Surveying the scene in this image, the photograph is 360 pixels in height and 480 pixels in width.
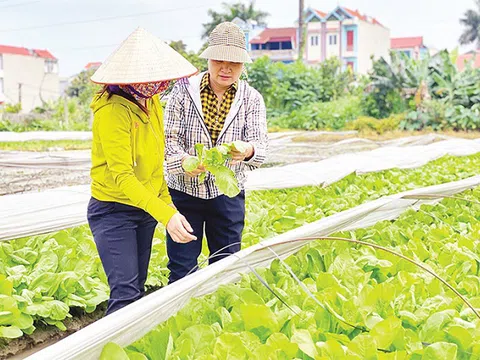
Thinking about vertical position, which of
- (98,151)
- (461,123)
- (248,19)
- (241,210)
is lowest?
(461,123)

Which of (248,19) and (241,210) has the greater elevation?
(248,19)

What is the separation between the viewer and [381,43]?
2051 inches

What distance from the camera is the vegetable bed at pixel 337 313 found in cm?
187

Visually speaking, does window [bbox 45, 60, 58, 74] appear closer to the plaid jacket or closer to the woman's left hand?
the plaid jacket

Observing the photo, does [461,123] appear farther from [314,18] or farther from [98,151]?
[314,18]

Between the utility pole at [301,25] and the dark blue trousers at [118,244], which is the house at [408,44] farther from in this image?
the dark blue trousers at [118,244]

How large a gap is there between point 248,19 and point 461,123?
24.3m

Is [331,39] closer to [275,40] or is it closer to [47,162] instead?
[275,40]

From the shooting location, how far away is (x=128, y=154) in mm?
2354

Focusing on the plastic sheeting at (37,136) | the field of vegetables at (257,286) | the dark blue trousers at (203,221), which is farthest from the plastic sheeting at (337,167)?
the plastic sheeting at (37,136)

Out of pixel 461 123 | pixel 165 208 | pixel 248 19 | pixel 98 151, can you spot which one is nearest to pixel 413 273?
pixel 165 208

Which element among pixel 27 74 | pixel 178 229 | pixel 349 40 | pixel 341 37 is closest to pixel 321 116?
pixel 178 229

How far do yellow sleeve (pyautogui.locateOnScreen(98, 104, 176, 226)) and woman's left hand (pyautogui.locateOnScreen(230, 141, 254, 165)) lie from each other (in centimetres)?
43

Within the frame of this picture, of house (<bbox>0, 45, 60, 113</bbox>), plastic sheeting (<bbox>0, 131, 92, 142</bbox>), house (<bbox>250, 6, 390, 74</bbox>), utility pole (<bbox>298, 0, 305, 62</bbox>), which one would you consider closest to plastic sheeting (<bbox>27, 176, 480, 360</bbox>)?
plastic sheeting (<bbox>0, 131, 92, 142</bbox>)
